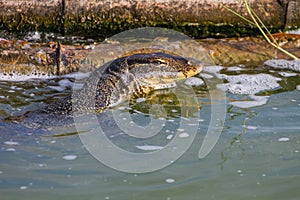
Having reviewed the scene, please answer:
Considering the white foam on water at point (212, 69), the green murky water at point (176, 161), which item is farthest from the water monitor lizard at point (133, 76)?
the white foam on water at point (212, 69)

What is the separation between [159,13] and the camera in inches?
293

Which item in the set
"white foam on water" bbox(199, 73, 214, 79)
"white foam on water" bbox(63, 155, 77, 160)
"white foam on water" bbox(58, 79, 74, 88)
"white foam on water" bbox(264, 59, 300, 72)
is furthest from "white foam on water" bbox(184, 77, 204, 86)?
"white foam on water" bbox(63, 155, 77, 160)

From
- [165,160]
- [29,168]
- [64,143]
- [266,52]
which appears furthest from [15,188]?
[266,52]

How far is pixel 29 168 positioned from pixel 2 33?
4.17 m

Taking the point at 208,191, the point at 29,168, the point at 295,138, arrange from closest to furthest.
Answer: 1. the point at 208,191
2. the point at 29,168
3. the point at 295,138

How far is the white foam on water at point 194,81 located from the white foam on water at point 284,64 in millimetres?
1083

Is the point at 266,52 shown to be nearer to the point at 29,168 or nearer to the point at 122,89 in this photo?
the point at 122,89

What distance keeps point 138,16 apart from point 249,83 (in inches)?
91.9

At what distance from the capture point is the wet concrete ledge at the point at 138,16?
7.35 m

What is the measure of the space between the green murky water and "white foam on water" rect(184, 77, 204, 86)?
48 cm

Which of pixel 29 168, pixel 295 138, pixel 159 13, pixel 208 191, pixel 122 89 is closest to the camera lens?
pixel 208 191

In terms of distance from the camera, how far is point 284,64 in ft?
21.3

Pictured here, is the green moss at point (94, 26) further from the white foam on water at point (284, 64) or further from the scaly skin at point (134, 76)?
the scaly skin at point (134, 76)

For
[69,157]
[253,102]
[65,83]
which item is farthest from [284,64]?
[69,157]
